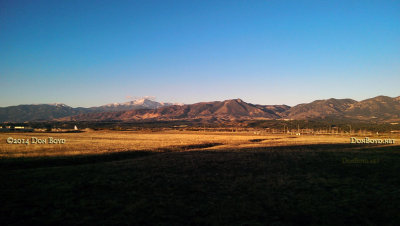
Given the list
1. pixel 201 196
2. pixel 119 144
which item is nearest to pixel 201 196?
pixel 201 196

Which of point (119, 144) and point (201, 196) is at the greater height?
point (201, 196)

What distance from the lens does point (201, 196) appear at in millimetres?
17203

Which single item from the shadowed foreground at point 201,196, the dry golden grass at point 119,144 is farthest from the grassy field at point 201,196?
the dry golden grass at point 119,144

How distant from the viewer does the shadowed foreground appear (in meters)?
13.0

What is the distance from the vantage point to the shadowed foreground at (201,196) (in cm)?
1295

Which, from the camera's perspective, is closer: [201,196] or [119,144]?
[201,196]

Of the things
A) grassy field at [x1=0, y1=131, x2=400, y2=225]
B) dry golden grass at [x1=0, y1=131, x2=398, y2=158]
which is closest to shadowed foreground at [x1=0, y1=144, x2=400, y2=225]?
grassy field at [x1=0, y1=131, x2=400, y2=225]

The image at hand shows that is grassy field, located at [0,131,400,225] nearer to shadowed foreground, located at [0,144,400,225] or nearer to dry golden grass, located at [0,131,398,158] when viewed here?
shadowed foreground, located at [0,144,400,225]

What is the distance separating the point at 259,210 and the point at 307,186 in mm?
7847

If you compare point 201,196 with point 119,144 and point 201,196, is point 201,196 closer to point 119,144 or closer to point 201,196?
point 201,196

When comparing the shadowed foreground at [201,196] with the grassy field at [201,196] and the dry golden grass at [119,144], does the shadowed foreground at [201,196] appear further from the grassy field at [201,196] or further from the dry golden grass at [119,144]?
the dry golden grass at [119,144]

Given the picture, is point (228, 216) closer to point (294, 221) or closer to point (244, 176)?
point (294, 221)

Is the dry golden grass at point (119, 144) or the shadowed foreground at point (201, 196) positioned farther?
the dry golden grass at point (119, 144)

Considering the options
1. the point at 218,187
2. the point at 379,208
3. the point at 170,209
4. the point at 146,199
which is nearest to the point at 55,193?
the point at 146,199
